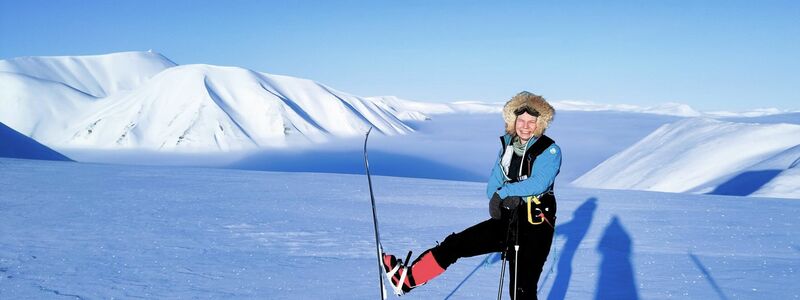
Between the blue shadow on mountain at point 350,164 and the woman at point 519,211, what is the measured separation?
96.2m

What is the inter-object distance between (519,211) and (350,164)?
11485 cm

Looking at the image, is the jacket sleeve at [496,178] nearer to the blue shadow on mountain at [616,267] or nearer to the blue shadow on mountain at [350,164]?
the blue shadow on mountain at [616,267]

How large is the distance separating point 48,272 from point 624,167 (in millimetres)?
35825

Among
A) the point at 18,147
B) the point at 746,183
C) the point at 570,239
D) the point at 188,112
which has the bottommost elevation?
the point at 188,112

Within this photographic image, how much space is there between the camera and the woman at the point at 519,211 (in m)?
3.46

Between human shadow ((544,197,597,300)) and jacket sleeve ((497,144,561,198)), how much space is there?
243 centimetres

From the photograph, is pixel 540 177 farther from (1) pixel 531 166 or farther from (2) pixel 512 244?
(2) pixel 512 244

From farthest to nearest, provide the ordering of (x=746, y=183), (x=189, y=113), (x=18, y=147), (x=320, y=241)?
(x=189, y=113) → (x=18, y=147) → (x=746, y=183) → (x=320, y=241)

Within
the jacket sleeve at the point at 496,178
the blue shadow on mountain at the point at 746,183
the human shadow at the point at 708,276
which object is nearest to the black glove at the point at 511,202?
the jacket sleeve at the point at 496,178

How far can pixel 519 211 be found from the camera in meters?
3.52

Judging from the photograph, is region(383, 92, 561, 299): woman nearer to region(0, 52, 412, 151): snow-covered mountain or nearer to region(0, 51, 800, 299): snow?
region(0, 51, 800, 299): snow

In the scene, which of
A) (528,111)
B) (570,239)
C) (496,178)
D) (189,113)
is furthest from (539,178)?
(189,113)

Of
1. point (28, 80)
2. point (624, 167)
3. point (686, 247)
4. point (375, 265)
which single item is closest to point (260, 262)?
point (375, 265)

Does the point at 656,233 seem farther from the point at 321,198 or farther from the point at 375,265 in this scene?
the point at 321,198
